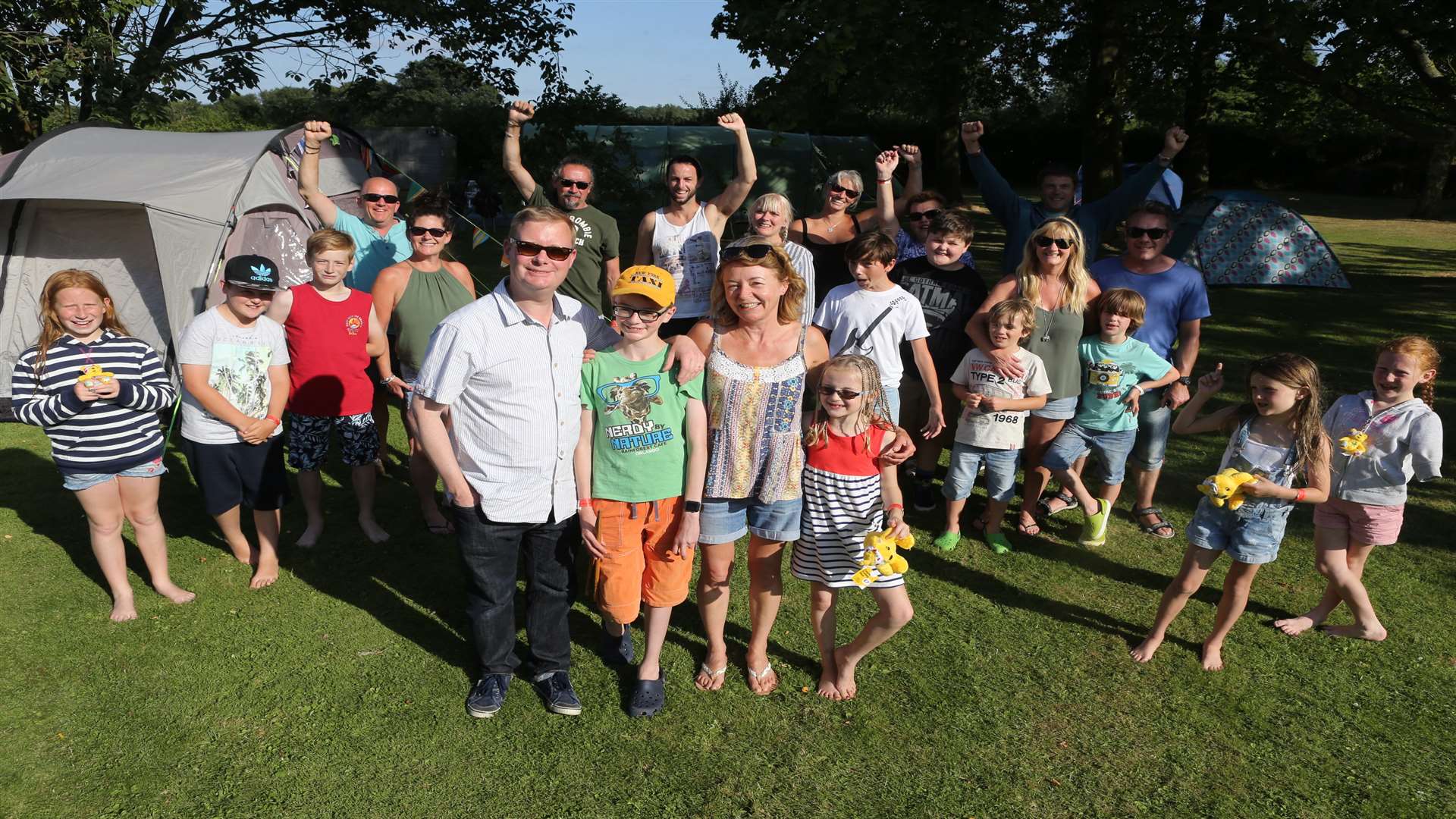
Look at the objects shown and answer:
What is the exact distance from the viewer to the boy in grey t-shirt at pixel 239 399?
154 inches

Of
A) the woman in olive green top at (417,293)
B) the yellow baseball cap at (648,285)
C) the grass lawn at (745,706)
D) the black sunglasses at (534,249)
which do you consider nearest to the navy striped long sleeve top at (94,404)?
the grass lawn at (745,706)

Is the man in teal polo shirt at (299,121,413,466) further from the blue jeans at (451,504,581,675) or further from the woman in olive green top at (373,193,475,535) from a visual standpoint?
the blue jeans at (451,504,581,675)

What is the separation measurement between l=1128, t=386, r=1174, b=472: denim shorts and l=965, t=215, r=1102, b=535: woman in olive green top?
43 cm

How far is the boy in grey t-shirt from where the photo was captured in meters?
3.91

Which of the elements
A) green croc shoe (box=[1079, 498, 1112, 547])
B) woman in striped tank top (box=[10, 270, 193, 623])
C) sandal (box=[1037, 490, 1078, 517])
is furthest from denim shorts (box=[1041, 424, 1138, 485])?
woman in striped tank top (box=[10, 270, 193, 623])

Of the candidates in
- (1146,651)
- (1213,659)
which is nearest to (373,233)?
(1146,651)

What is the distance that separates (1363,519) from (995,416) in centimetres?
161

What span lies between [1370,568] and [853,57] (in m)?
6.24

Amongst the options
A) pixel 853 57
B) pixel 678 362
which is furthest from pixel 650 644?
pixel 853 57

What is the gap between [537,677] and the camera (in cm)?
346

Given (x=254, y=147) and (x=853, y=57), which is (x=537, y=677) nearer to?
(x=254, y=147)

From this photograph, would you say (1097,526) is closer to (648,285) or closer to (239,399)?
(648,285)

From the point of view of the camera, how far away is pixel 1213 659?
12.3 ft

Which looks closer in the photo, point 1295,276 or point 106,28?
point 106,28
